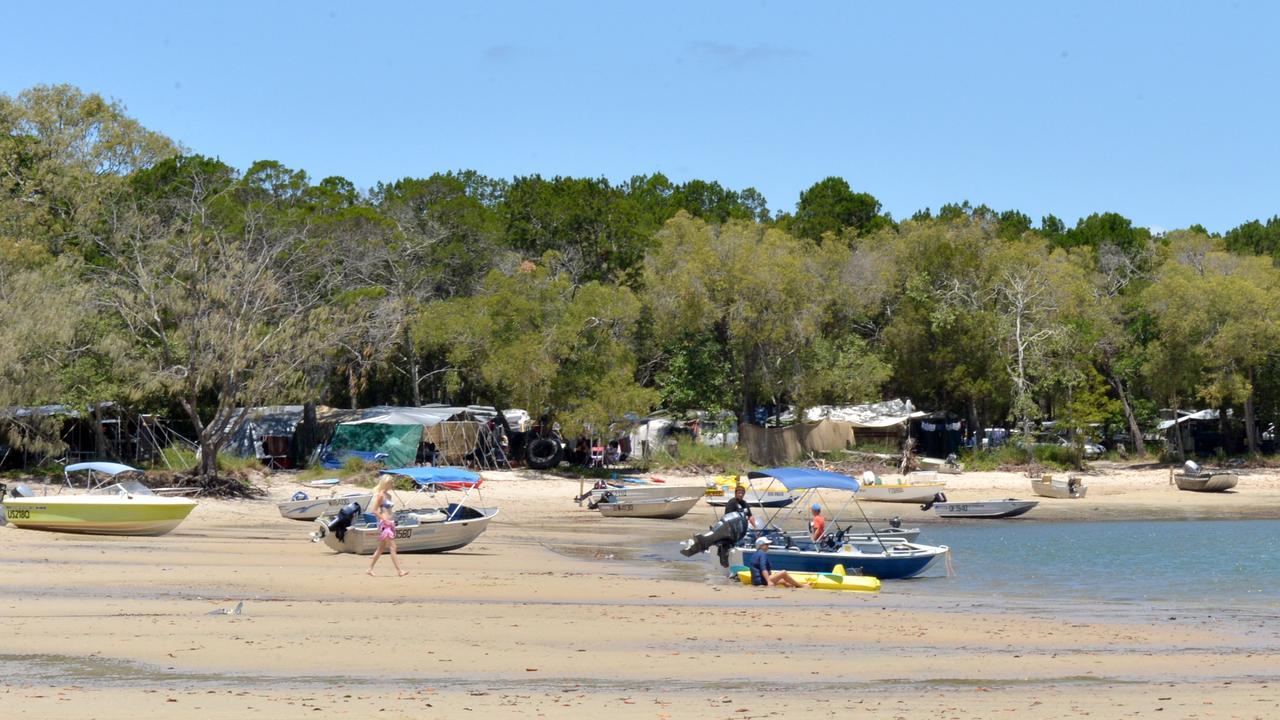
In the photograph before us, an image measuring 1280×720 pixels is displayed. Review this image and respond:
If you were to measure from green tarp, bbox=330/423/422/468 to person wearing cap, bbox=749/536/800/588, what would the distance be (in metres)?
24.9

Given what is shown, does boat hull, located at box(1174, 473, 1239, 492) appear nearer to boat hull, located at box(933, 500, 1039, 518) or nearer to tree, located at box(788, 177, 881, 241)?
boat hull, located at box(933, 500, 1039, 518)

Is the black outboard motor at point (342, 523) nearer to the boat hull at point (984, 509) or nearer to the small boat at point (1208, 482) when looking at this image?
the boat hull at point (984, 509)

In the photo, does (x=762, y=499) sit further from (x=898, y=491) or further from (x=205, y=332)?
(x=205, y=332)

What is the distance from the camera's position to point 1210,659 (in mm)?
14031

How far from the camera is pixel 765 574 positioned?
22.6 metres

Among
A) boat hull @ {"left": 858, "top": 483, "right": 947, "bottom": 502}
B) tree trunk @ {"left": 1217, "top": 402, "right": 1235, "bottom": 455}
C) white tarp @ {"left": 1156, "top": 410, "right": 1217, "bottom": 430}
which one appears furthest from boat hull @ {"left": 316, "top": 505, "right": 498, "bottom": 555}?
white tarp @ {"left": 1156, "top": 410, "right": 1217, "bottom": 430}

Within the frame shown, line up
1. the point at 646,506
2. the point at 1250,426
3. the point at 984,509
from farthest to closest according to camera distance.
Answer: the point at 1250,426 → the point at 984,509 → the point at 646,506

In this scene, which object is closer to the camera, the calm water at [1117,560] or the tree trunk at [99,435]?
the calm water at [1117,560]

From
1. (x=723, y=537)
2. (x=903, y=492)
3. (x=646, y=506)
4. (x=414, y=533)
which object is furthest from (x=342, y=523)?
(x=903, y=492)

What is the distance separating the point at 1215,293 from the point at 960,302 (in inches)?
402

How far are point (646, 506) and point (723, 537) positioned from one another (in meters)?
14.3

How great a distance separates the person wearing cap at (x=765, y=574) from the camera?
22.5 m

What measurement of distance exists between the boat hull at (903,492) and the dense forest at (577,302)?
9616mm

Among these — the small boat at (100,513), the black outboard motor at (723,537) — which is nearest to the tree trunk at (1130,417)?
the black outboard motor at (723,537)
